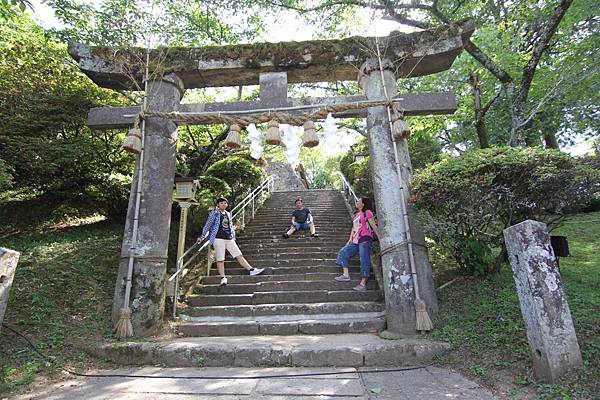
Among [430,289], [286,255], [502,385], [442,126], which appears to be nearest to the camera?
[502,385]

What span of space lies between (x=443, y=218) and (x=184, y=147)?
8451mm

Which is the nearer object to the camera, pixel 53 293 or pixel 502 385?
pixel 502 385

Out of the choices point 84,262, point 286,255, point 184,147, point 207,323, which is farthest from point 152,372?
point 184,147

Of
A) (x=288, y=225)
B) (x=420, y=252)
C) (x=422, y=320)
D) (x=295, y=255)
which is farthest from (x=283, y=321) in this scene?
(x=288, y=225)

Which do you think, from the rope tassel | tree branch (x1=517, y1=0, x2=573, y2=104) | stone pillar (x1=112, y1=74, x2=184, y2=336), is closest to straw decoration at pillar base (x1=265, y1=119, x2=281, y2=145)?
stone pillar (x1=112, y1=74, x2=184, y2=336)

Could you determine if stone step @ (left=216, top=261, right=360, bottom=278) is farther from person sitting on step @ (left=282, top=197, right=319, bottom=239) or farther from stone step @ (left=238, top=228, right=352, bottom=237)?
person sitting on step @ (left=282, top=197, right=319, bottom=239)

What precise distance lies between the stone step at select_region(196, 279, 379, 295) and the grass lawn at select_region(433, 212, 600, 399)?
64.3 inches

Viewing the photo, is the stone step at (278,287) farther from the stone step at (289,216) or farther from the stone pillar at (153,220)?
the stone step at (289,216)

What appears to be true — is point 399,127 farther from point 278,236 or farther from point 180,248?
point 278,236

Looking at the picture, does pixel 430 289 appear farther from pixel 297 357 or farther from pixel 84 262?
pixel 84 262

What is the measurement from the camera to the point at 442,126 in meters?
8.84

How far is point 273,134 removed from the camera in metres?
4.99

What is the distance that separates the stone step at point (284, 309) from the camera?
5.09m

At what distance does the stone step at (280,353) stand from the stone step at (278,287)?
62.7 inches
